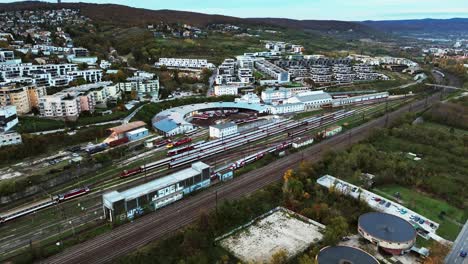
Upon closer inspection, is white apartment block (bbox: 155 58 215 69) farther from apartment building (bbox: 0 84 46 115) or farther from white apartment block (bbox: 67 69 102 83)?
apartment building (bbox: 0 84 46 115)

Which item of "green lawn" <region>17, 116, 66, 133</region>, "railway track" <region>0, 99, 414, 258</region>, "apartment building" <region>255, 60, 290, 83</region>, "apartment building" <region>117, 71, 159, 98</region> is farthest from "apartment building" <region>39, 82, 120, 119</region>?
"apartment building" <region>255, 60, 290, 83</region>

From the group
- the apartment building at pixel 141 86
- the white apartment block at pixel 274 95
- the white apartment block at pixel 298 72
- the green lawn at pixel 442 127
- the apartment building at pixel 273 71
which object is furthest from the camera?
the white apartment block at pixel 298 72

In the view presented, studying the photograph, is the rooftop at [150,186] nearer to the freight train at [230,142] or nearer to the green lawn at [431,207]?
the freight train at [230,142]

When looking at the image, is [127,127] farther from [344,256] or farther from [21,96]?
[344,256]

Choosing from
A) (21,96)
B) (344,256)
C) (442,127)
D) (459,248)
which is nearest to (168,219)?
(344,256)

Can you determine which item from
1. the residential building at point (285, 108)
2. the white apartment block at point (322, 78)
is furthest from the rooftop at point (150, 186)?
the white apartment block at point (322, 78)

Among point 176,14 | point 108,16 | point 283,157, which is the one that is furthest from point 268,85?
point 176,14
